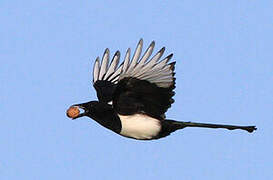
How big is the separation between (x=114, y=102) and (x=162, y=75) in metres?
0.58

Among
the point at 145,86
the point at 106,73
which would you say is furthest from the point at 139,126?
the point at 106,73

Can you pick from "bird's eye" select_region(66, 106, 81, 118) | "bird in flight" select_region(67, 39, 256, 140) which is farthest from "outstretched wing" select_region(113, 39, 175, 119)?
"bird's eye" select_region(66, 106, 81, 118)

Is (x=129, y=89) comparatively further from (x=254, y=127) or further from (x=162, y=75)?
(x=254, y=127)

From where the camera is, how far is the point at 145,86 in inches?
278

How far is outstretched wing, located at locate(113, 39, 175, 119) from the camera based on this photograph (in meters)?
6.88

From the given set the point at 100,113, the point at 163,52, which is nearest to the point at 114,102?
the point at 100,113

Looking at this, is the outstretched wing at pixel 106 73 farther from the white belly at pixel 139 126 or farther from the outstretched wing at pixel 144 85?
the white belly at pixel 139 126

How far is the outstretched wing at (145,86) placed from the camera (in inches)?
271

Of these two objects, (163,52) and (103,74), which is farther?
(103,74)

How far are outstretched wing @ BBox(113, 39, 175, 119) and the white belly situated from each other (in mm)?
53

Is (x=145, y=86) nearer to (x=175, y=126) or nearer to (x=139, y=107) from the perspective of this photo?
(x=139, y=107)

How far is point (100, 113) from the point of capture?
718 centimetres

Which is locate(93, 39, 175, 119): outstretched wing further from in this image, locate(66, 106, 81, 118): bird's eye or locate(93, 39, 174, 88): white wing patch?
locate(66, 106, 81, 118): bird's eye

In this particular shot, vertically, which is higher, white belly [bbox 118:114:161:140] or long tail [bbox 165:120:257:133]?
long tail [bbox 165:120:257:133]
